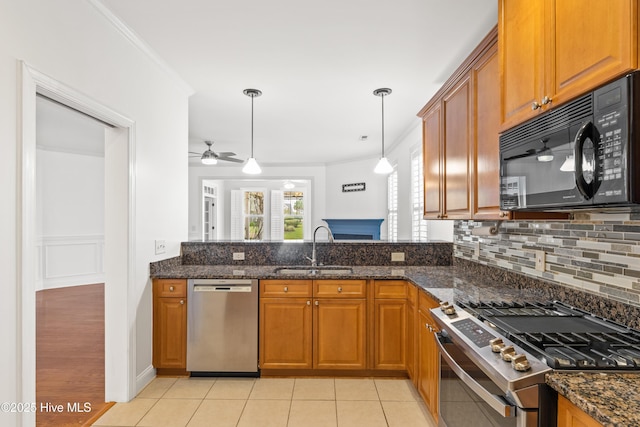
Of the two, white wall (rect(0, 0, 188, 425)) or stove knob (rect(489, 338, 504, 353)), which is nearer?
stove knob (rect(489, 338, 504, 353))

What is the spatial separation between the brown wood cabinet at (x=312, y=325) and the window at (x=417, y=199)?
5.94 ft

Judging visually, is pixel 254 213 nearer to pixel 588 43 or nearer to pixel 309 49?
pixel 309 49

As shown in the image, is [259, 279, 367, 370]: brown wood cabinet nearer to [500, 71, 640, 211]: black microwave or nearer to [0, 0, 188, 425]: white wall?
[0, 0, 188, 425]: white wall

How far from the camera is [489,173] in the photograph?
1894 mm

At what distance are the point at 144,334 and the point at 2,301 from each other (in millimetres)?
1316

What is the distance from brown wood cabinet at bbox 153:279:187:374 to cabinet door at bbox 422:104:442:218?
7.06 feet

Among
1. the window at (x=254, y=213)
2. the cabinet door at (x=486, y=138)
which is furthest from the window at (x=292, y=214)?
the cabinet door at (x=486, y=138)

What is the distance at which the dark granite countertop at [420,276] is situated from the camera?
6.57 feet

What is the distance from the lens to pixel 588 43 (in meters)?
1.09

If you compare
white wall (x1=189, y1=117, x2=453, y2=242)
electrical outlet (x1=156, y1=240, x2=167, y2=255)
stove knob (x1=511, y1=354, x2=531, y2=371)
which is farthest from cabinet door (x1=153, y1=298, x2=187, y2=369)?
white wall (x1=189, y1=117, x2=453, y2=242)

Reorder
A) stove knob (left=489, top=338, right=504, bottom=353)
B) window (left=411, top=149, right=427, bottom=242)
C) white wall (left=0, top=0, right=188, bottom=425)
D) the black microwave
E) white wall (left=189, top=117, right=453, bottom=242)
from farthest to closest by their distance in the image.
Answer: white wall (left=189, top=117, right=453, bottom=242), window (left=411, top=149, right=427, bottom=242), white wall (left=0, top=0, right=188, bottom=425), stove knob (left=489, top=338, right=504, bottom=353), the black microwave

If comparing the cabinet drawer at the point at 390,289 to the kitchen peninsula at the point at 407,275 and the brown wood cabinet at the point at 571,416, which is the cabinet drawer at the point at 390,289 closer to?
the kitchen peninsula at the point at 407,275

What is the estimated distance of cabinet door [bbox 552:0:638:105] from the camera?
949mm

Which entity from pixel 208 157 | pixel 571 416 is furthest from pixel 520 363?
pixel 208 157
